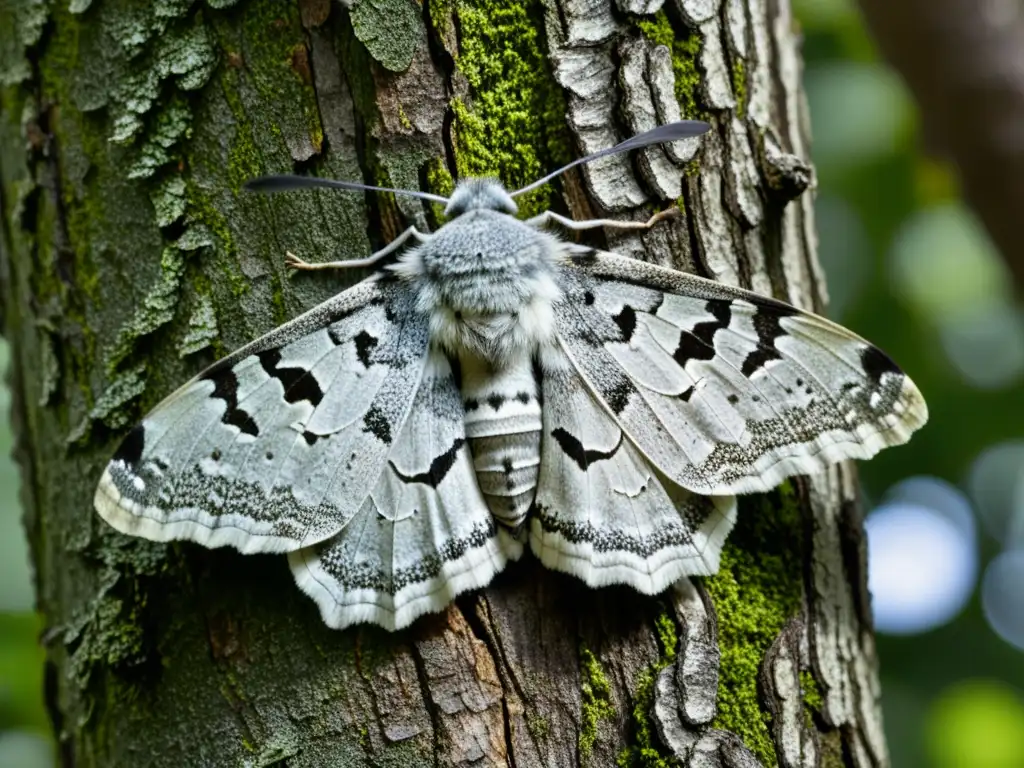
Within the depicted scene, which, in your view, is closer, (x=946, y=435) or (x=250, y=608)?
(x=250, y=608)

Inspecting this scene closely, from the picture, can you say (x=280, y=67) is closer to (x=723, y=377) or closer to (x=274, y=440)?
→ (x=274, y=440)

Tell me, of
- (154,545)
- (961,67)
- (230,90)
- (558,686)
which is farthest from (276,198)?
(961,67)

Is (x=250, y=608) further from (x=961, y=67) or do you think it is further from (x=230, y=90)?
(x=961, y=67)

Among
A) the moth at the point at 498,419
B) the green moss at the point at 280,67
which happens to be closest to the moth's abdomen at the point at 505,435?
the moth at the point at 498,419

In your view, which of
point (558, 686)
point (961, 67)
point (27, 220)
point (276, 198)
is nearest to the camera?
point (558, 686)

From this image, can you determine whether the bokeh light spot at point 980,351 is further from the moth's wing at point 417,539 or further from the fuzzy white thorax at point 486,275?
the moth's wing at point 417,539

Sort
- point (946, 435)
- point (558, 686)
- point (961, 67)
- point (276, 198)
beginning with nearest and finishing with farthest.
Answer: point (558, 686)
point (276, 198)
point (961, 67)
point (946, 435)

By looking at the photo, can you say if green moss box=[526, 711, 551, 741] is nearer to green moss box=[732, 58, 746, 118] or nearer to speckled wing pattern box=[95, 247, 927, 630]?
speckled wing pattern box=[95, 247, 927, 630]

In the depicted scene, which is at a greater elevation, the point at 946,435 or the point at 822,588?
the point at 946,435
